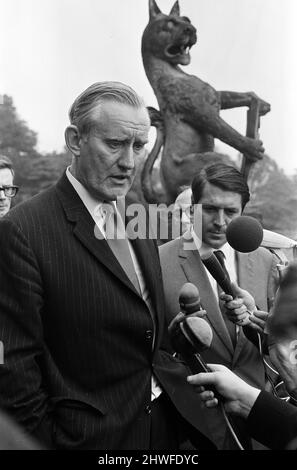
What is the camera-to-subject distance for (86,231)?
1728mm

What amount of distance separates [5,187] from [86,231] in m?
1.77

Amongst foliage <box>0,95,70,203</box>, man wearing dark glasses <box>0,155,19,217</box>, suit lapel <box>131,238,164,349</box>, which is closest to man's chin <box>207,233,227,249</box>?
suit lapel <box>131,238,164,349</box>

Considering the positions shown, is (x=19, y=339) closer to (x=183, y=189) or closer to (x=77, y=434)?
(x=77, y=434)

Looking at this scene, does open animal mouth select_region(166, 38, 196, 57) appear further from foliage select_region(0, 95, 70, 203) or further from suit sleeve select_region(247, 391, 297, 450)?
suit sleeve select_region(247, 391, 297, 450)

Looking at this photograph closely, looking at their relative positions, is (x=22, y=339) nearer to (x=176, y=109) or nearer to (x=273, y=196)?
(x=176, y=109)

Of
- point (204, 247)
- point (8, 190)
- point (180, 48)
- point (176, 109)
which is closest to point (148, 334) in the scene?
point (204, 247)

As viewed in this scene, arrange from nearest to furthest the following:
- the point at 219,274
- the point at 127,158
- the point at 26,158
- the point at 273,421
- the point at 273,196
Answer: the point at 273,421
the point at 127,158
the point at 219,274
the point at 273,196
the point at 26,158

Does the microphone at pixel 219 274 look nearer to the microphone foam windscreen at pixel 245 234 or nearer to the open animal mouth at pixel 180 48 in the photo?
the microphone foam windscreen at pixel 245 234

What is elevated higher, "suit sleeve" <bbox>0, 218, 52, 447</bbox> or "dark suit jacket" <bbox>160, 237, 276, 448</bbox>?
"suit sleeve" <bbox>0, 218, 52, 447</bbox>

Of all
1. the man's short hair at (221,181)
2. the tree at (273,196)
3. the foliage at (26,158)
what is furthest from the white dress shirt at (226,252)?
the foliage at (26,158)

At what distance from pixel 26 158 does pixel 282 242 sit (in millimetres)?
4622

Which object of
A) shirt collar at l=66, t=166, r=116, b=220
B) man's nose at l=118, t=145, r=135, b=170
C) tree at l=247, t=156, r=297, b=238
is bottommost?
tree at l=247, t=156, r=297, b=238

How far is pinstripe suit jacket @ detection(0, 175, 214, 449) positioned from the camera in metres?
1.59

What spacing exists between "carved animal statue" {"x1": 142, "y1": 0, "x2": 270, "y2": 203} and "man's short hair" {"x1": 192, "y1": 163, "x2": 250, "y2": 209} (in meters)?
3.21
